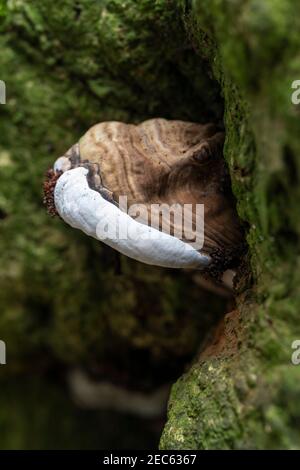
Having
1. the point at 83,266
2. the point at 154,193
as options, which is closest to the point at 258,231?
the point at 154,193

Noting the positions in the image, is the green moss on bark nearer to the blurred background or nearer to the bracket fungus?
the bracket fungus

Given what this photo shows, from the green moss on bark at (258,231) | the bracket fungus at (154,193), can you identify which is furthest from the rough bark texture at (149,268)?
the bracket fungus at (154,193)

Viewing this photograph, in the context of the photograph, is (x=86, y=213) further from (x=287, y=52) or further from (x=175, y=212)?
(x=287, y=52)

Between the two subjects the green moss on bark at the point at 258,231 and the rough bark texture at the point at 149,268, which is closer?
the green moss on bark at the point at 258,231

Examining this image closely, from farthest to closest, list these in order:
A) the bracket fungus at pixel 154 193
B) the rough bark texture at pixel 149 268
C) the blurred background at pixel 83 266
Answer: the blurred background at pixel 83 266 < the bracket fungus at pixel 154 193 < the rough bark texture at pixel 149 268

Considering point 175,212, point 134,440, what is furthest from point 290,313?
point 134,440

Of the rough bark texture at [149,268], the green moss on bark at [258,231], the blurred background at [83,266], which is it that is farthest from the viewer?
the blurred background at [83,266]

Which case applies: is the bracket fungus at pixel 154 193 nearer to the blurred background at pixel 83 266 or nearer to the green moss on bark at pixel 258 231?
the green moss on bark at pixel 258 231
